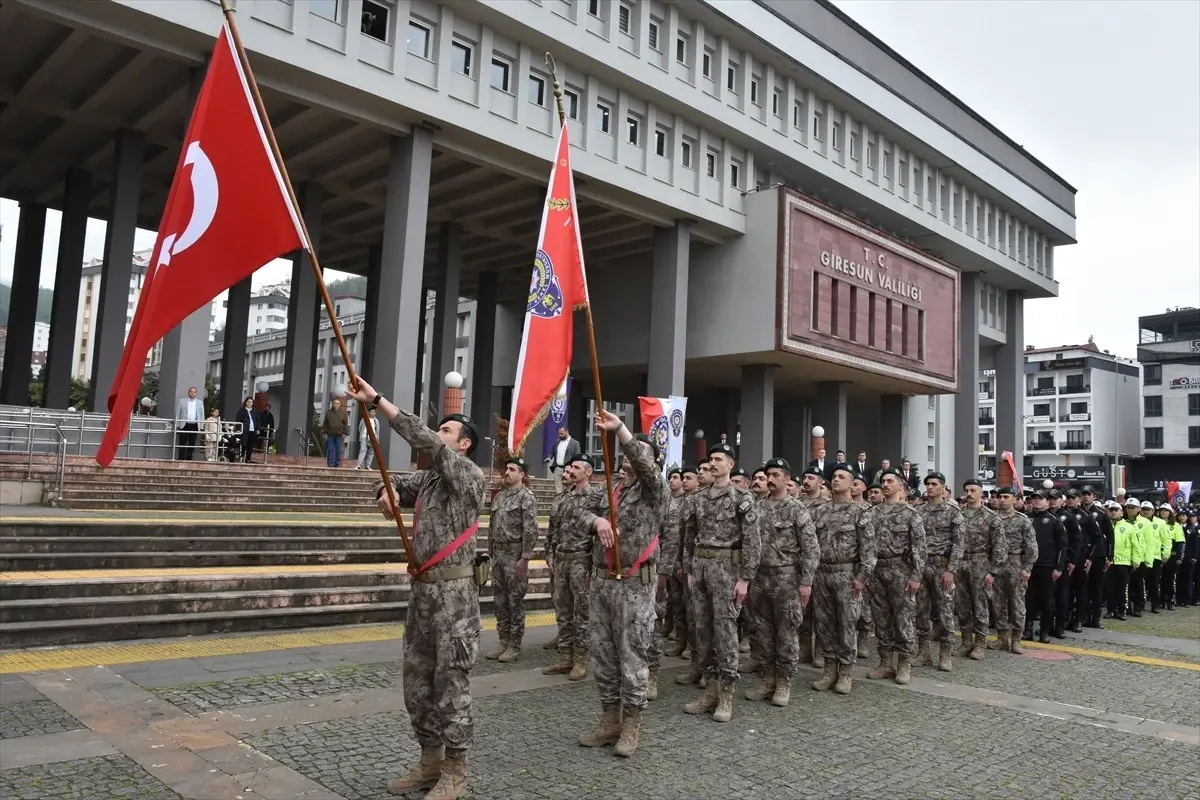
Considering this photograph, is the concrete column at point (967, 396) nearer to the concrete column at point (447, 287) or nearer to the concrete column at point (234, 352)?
the concrete column at point (447, 287)

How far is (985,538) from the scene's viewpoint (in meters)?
10.7

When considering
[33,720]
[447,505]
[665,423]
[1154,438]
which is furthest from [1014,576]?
[1154,438]

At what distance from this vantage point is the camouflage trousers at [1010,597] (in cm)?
1091

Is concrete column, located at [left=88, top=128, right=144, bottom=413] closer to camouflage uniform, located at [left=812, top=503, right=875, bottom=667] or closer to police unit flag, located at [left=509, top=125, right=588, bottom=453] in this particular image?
police unit flag, located at [left=509, top=125, right=588, bottom=453]

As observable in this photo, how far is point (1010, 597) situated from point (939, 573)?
1767mm

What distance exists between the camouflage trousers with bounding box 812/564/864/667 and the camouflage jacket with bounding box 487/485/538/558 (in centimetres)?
284

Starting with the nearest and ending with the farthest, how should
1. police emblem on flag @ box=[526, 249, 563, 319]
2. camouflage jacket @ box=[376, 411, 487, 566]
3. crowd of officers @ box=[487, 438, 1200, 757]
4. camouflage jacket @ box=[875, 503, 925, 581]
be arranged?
camouflage jacket @ box=[376, 411, 487, 566] → crowd of officers @ box=[487, 438, 1200, 757] → police emblem on flag @ box=[526, 249, 563, 319] → camouflage jacket @ box=[875, 503, 925, 581]

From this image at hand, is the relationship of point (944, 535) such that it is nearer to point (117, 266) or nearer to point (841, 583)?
point (841, 583)

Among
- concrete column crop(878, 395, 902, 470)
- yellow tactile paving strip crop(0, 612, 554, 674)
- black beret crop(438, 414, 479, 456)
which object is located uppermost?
concrete column crop(878, 395, 902, 470)

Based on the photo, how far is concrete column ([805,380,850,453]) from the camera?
34938mm

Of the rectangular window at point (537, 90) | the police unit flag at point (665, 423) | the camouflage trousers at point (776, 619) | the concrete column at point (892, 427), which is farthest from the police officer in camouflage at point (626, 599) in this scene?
the concrete column at point (892, 427)

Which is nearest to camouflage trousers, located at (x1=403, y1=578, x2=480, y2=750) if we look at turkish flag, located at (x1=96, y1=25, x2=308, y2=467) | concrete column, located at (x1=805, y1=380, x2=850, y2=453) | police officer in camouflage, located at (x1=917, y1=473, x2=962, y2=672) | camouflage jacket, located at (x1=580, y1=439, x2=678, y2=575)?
camouflage jacket, located at (x1=580, y1=439, x2=678, y2=575)

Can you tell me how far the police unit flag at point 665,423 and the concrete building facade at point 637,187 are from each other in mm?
6666

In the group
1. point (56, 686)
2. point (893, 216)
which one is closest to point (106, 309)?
point (56, 686)
